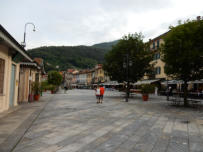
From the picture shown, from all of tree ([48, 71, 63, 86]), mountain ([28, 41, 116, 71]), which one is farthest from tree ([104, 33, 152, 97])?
mountain ([28, 41, 116, 71])

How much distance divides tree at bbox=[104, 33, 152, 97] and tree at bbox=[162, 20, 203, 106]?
7.62 metres

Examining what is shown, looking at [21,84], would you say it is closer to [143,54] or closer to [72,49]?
[143,54]

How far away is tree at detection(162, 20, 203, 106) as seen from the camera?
11578 millimetres

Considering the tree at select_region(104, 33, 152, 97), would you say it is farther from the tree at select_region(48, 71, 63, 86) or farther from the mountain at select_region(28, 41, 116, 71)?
the mountain at select_region(28, 41, 116, 71)

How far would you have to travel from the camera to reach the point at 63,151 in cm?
371

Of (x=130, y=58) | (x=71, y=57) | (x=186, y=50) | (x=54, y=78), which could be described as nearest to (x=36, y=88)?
(x=130, y=58)

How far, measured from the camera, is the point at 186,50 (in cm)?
1167

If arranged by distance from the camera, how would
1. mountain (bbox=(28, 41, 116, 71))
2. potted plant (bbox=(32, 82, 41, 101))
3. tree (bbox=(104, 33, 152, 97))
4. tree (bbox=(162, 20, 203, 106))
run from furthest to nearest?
mountain (bbox=(28, 41, 116, 71)) → tree (bbox=(104, 33, 152, 97)) → potted plant (bbox=(32, 82, 41, 101)) → tree (bbox=(162, 20, 203, 106))

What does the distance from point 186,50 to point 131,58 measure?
9453 millimetres

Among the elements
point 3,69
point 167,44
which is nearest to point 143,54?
point 167,44

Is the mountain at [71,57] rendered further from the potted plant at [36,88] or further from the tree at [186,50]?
the tree at [186,50]

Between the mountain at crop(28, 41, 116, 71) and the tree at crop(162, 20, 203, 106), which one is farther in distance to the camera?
the mountain at crop(28, 41, 116, 71)

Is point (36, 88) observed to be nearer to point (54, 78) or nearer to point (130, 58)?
point (130, 58)

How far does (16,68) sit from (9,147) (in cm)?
774
